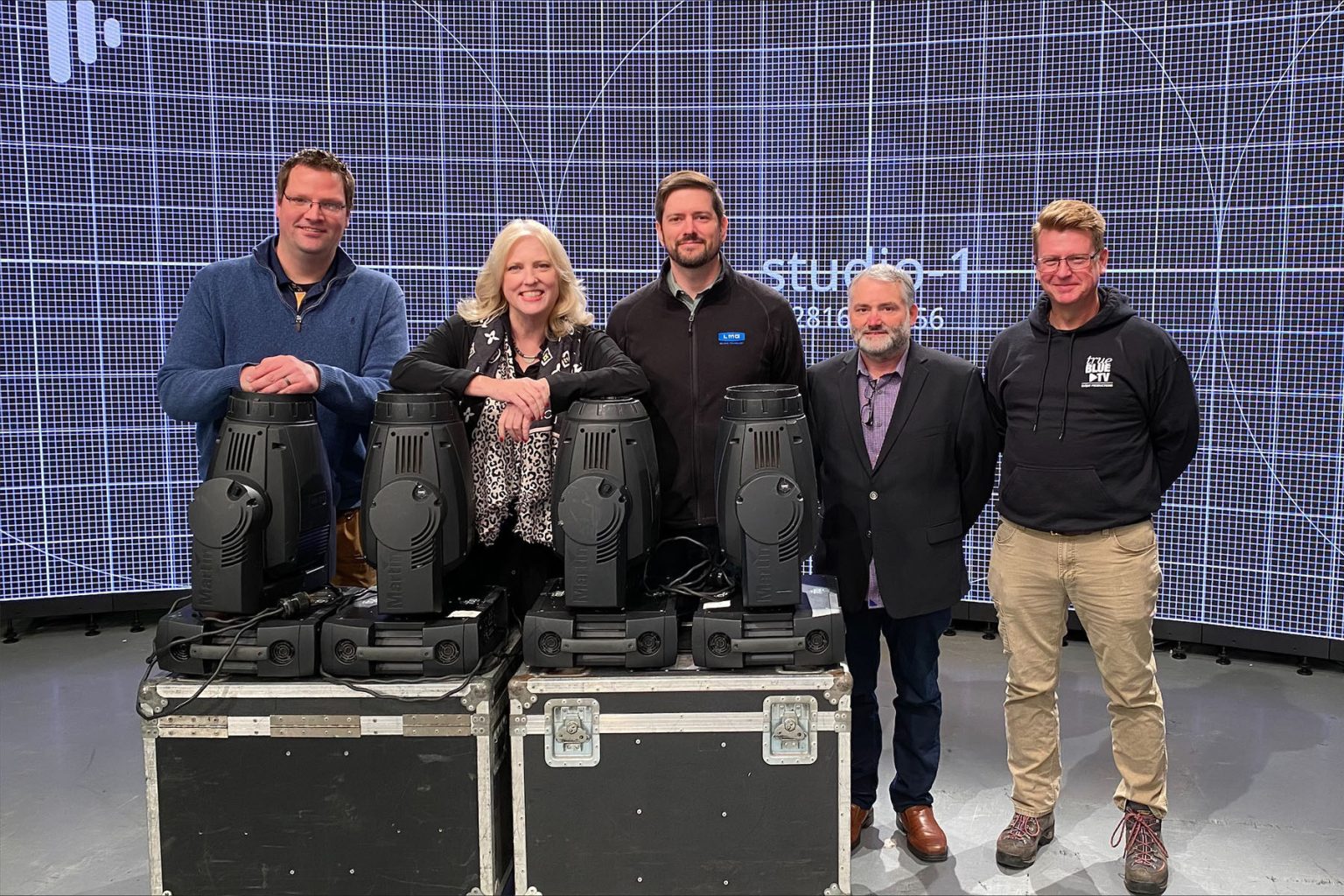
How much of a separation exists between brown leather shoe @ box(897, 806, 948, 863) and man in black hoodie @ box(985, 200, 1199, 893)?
17 centimetres

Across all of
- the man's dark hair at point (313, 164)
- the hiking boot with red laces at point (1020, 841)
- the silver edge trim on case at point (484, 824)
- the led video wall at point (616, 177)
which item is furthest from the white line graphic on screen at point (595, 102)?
the hiking boot with red laces at point (1020, 841)

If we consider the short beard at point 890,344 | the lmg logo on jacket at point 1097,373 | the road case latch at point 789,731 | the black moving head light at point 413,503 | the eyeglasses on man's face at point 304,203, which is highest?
the eyeglasses on man's face at point 304,203

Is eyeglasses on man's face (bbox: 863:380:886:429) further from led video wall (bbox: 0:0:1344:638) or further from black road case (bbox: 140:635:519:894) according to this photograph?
led video wall (bbox: 0:0:1344:638)

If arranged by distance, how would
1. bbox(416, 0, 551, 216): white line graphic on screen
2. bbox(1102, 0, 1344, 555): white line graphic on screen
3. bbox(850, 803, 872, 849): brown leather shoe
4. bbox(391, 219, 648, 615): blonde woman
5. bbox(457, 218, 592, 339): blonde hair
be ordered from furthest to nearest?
bbox(416, 0, 551, 216): white line graphic on screen < bbox(1102, 0, 1344, 555): white line graphic on screen < bbox(850, 803, 872, 849): brown leather shoe < bbox(457, 218, 592, 339): blonde hair < bbox(391, 219, 648, 615): blonde woman

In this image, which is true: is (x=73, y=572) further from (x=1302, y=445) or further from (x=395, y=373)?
(x=1302, y=445)

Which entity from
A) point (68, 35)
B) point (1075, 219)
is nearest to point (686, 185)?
point (1075, 219)

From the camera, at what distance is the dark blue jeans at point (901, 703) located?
2830 millimetres

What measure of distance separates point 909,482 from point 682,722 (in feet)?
3.20

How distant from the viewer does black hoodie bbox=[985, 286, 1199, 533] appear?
8.77 feet

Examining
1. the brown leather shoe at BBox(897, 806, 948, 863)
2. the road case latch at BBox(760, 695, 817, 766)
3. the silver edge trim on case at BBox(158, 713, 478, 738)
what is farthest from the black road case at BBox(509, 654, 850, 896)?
the brown leather shoe at BBox(897, 806, 948, 863)

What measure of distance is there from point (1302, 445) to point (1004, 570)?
92.1 inches

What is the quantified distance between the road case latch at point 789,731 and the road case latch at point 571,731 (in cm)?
38

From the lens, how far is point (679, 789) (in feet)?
7.26

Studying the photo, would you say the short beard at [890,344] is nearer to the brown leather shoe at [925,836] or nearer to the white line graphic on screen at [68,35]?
the brown leather shoe at [925,836]
